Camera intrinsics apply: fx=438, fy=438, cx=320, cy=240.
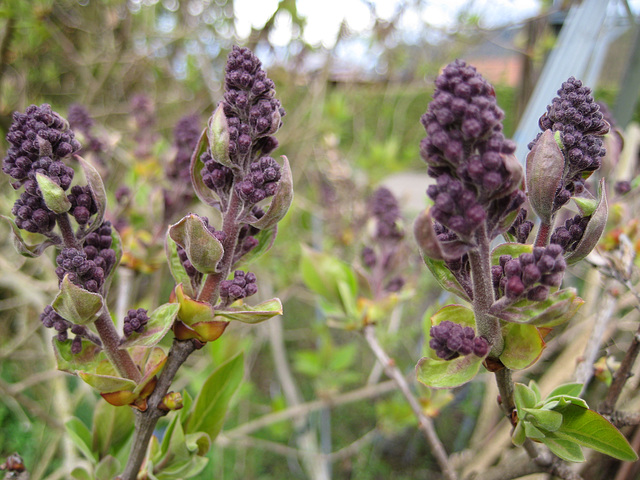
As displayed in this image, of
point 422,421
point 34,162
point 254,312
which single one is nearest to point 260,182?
point 254,312

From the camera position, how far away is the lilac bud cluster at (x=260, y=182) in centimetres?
53

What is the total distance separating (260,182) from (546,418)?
1.46 ft

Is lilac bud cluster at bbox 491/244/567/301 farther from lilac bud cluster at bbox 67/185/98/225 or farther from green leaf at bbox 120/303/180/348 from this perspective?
lilac bud cluster at bbox 67/185/98/225

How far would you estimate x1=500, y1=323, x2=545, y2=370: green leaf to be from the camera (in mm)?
499

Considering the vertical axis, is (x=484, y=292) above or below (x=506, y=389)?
above

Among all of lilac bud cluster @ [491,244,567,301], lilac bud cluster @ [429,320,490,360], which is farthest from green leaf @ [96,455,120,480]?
lilac bud cluster @ [491,244,567,301]

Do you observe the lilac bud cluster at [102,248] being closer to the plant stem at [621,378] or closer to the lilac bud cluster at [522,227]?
the lilac bud cluster at [522,227]


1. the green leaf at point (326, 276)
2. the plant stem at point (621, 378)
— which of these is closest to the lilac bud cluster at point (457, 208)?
the plant stem at point (621, 378)

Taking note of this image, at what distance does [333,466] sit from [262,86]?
2815 mm

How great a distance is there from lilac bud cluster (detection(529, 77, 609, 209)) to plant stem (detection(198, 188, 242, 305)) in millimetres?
390

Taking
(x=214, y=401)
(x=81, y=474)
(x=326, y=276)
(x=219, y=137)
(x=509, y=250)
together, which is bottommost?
(x=81, y=474)

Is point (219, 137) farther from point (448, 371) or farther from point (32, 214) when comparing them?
point (448, 371)

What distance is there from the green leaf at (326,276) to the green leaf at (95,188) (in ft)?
2.15

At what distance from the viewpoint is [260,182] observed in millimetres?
532
